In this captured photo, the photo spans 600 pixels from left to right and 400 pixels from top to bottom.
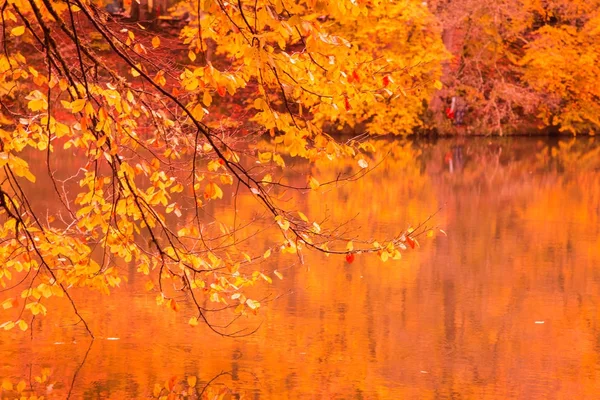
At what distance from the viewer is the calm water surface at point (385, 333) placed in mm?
8469

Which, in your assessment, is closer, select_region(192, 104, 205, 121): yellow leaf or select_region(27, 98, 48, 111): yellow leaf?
select_region(192, 104, 205, 121): yellow leaf

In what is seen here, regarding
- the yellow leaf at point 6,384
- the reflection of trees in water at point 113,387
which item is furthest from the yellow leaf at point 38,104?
the yellow leaf at point 6,384

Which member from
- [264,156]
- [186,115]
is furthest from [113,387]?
[264,156]

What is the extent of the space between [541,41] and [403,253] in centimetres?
2745

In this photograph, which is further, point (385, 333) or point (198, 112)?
point (385, 333)

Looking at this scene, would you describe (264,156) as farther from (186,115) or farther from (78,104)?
(78,104)

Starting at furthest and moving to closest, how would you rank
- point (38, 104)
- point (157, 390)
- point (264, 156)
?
point (157, 390), point (264, 156), point (38, 104)

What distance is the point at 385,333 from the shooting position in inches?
400

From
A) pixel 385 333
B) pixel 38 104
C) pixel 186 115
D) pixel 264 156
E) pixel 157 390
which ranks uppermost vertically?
pixel 186 115

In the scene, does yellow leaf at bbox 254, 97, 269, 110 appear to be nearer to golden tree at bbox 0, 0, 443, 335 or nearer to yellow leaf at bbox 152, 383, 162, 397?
golden tree at bbox 0, 0, 443, 335

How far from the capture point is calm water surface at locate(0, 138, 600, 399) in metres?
8.47

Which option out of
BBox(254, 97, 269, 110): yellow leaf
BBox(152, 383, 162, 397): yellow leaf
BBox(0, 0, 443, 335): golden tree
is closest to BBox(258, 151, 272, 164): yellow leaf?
BBox(0, 0, 443, 335): golden tree

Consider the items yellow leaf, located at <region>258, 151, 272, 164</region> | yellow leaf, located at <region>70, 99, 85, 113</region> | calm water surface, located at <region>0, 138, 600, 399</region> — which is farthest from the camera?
calm water surface, located at <region>0, 138, 600, 399</region>

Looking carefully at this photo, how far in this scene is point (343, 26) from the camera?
4056cm
